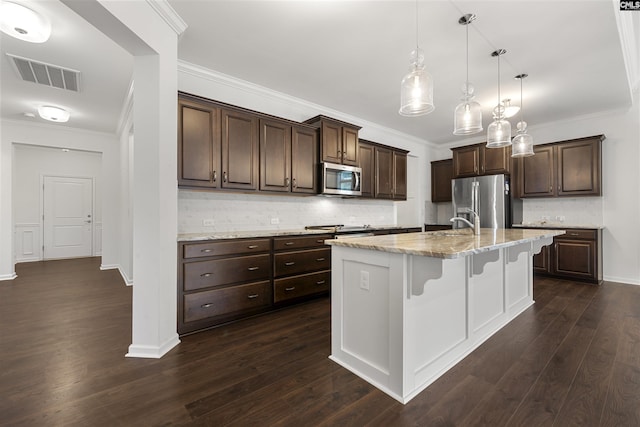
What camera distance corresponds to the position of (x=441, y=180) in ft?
20.7

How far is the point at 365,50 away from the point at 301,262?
241 cm

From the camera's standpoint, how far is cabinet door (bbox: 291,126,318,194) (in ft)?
11.9

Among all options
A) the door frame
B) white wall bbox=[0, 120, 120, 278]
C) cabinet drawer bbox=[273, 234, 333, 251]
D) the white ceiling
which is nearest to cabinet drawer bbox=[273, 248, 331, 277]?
cabinet drawer bbox=[273, 234, 333, 251]

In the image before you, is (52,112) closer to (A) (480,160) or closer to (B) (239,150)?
(B) (239,150)

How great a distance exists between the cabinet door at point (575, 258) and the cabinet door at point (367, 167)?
123 inches

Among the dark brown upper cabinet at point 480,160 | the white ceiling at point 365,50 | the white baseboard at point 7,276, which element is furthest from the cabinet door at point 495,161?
the white baseboard at point 7,276

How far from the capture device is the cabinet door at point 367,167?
462cm

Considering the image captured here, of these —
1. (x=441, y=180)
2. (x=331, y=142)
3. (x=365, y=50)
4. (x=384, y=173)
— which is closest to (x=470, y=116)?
(x=365, y=50)

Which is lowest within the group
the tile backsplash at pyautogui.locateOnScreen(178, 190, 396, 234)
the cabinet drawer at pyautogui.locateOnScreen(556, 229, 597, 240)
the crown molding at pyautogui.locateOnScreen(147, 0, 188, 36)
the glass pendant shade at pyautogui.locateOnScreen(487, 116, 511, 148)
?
the cabinet drawer at pyautogui.locateOnScreen(556, 229, 597, 240)

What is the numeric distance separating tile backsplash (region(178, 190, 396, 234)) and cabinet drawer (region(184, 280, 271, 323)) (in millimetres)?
849

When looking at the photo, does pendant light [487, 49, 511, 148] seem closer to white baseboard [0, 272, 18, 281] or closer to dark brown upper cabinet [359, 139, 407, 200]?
dark brown upper cabinet [359, 139, 407, 200]

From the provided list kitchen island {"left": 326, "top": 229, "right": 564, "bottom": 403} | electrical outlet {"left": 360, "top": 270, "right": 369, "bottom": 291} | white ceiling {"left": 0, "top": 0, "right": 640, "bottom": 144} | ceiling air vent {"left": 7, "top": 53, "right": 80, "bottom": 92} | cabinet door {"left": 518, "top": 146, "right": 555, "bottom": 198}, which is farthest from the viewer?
cabinet door {"left": 518, "top": 146, "right": 555, "bottom": 198}

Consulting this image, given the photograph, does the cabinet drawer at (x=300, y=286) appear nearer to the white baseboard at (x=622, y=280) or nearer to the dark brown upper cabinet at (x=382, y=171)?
the dark brown upper cabinet at (x=382, y=171)

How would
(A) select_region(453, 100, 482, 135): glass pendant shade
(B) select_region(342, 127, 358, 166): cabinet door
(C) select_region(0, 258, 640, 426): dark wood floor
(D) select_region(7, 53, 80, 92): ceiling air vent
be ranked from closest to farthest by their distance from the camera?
(C) select_region(0, 258, 640, 426): dark wood floor
(A) select_region(453, 100, 482, 135): glass pendant shade
(D) select_region(7, 53, 80, 92): ceiling air vent
(B) select_region(342, 127, 358, 166): cabinet door
